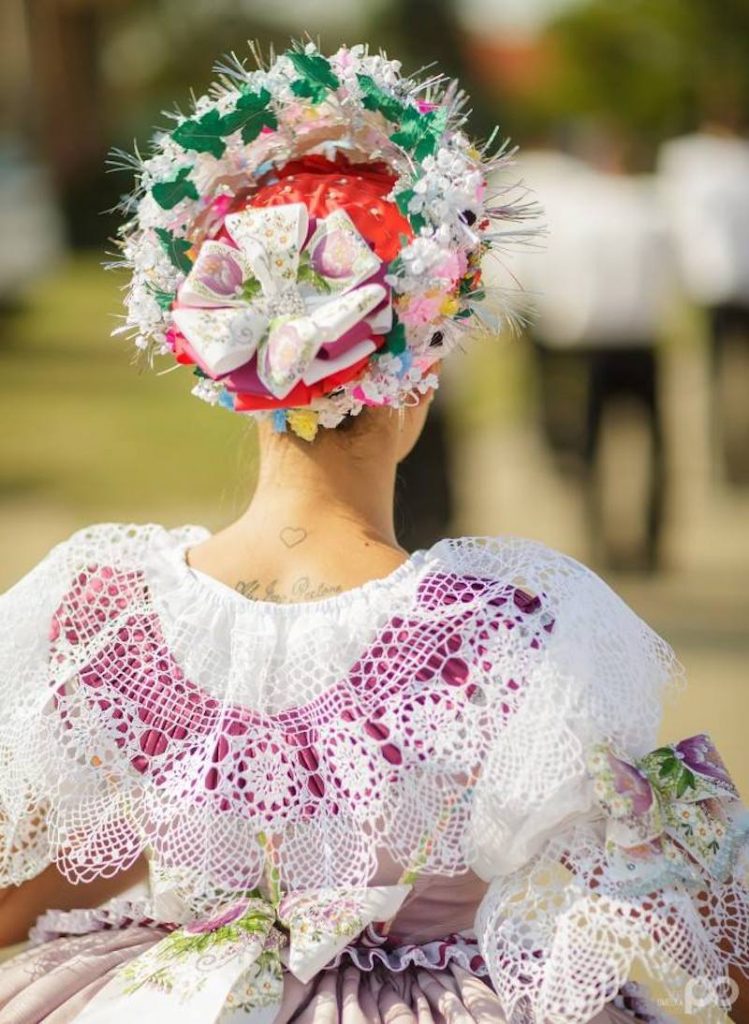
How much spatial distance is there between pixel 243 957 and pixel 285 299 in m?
0.83

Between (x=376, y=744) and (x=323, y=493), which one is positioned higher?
(x=323, y=493)

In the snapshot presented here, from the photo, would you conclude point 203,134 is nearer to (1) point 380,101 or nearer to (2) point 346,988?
(1) point 380,101

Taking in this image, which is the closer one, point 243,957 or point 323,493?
point 243,957


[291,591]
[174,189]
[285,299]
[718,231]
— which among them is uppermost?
[718,231]

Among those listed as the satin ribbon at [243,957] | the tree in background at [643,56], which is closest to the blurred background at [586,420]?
the satin ribbon at [243,957]

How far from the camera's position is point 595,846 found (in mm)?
2113

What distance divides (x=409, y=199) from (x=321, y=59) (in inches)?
9.4

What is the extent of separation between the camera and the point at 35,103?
114ft

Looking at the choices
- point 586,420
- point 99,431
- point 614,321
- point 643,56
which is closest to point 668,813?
point 614,321

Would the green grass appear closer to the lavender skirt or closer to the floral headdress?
the floral headdress

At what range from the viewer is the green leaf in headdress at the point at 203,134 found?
7.91 ft

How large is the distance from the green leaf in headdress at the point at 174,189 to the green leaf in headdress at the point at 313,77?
19 cm

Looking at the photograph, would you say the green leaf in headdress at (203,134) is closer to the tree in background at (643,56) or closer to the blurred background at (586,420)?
the blurred background at (586,420)

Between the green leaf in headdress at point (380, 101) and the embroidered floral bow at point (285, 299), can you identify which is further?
the green leaf in headdress at point (380, 101)
